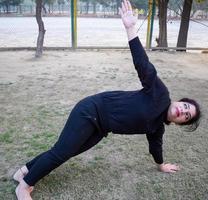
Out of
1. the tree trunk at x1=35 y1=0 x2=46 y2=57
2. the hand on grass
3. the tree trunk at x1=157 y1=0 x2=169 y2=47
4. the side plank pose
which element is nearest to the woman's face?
the side plank pose

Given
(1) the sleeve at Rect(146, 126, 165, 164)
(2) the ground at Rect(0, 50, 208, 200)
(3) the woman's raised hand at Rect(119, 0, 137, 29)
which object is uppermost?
(3) the woman's raised hand at Rect(119, 0, 137, 29)

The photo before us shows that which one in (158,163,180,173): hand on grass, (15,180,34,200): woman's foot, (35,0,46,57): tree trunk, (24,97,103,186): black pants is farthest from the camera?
(35,0,46,57): tree trunk

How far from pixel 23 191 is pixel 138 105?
1042mm

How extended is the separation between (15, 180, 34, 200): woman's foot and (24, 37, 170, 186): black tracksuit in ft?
0.37

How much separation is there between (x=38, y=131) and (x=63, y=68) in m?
3.83

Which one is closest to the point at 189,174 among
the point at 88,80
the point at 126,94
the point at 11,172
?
the point at 126,94

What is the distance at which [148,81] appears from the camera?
2373mm

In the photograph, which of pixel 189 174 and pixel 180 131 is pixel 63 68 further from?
pixel 189 174

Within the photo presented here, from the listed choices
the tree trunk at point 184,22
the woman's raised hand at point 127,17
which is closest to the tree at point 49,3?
the tree trunk at point 184,22

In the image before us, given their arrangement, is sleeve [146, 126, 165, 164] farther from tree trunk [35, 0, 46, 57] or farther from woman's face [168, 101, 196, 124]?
tree trunk [35, 0, 46, 57]

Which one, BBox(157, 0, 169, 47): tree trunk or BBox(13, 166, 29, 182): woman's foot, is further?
BBox(157, 0, 169, 47): tree trunk

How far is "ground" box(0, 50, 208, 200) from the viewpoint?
2.85 metres

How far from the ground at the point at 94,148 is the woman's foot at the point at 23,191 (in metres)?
0.09

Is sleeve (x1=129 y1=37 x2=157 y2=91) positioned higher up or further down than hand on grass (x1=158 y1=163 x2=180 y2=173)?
higher up
